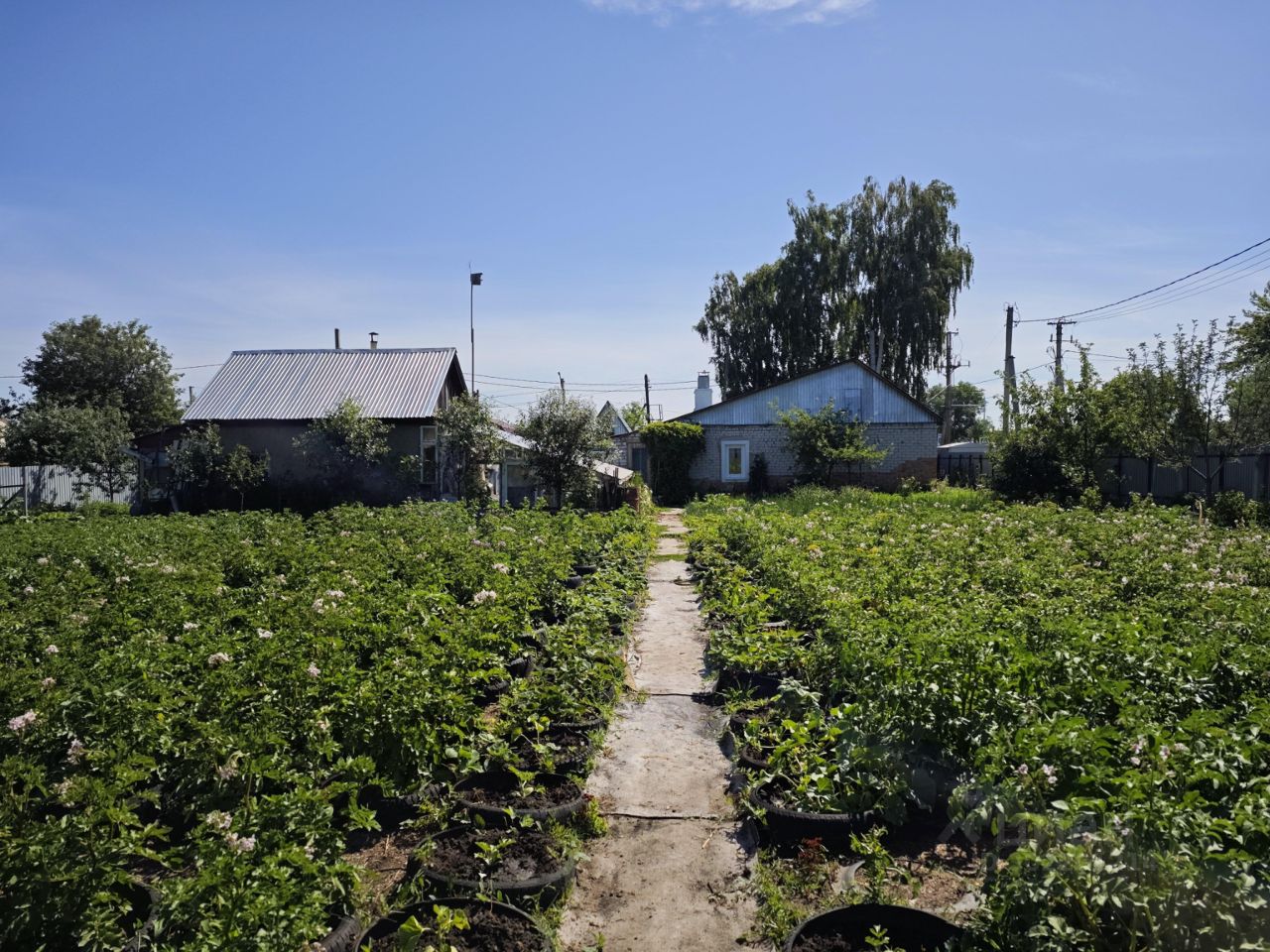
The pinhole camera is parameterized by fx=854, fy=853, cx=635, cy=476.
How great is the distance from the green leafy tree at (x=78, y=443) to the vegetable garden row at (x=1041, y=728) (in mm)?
23701

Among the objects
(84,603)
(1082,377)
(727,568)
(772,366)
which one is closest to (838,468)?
(1082,377)

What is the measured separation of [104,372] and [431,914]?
4568 cm

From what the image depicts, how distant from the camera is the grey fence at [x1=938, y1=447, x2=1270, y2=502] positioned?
1923 centimetres

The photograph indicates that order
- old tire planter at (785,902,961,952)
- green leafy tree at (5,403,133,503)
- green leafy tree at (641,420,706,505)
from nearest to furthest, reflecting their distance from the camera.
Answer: old tire planter at (785,902,961,952)
green leafy tree at (5,403,133,503)
green leafy tree at (641,420,706,505)

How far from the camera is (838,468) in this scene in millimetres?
27688

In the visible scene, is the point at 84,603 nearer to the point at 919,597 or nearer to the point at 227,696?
the point at 227,696

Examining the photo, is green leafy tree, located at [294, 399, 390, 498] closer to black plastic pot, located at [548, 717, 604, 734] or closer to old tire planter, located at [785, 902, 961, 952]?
black plastic pot, located at [548, 717, 604, 734]

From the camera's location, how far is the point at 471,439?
2208 cm

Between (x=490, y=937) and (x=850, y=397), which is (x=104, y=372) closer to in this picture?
(x=850, y=397)

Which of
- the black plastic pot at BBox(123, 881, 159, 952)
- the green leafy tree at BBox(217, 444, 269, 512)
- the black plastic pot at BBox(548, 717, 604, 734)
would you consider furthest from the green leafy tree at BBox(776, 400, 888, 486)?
the black plastic pot at BBox(123, 881, 159, 952)

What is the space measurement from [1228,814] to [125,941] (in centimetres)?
365

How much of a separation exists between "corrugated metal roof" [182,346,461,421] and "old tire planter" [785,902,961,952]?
2155 centimetres

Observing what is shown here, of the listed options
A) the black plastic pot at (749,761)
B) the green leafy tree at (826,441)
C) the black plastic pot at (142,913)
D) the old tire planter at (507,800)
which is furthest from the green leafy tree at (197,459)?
the black plastic pot at (142,913)

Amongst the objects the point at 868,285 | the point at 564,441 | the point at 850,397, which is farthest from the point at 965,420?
the point at 564,441
